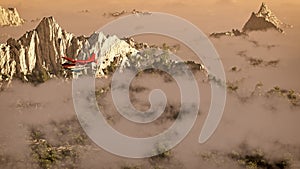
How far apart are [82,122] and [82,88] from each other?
4.91 m

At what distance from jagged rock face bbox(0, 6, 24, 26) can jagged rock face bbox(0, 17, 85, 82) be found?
3322 mm

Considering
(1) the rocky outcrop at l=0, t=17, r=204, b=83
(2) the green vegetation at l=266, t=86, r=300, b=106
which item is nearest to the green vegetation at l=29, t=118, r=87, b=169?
(1) the rocky outcrop at l=0, t=17, r=204, b=83

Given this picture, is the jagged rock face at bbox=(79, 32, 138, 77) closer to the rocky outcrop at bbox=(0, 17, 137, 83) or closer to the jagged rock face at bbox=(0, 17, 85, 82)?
Result: the rocky outcrop at bbox=(0, 17, 137, 83)

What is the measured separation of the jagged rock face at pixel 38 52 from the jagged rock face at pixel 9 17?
3.32 m

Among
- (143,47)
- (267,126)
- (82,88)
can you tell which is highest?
(143,47)

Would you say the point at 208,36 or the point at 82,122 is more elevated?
the point at 208,36

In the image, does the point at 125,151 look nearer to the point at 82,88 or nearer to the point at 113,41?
the point at 82,88

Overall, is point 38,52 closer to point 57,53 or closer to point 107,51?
point 57,53

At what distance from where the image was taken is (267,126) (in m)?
53.7

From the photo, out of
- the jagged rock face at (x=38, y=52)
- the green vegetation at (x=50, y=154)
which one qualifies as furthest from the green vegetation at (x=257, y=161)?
the jagged rock face at (x=38, y=52)

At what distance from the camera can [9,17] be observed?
3541 cm

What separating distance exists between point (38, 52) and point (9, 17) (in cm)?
1265

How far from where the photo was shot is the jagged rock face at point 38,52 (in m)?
41.3

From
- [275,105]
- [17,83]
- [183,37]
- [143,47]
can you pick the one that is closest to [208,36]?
[183,37]
